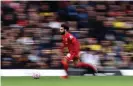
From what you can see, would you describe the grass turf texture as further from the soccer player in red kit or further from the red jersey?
the red jersey

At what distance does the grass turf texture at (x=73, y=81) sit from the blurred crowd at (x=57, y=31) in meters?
1.19

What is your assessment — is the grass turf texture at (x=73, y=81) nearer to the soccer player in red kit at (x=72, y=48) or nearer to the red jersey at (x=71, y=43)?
the soccer player in red kit at (x=72, y=48)

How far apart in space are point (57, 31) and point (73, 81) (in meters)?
2.99

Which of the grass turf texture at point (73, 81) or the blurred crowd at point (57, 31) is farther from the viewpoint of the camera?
the blurred crowd at point (57, 31)

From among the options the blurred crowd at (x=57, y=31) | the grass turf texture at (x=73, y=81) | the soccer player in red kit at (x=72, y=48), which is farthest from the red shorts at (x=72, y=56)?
the blurred crowd at (x=57, y=31)

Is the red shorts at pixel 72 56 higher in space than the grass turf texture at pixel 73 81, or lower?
higher

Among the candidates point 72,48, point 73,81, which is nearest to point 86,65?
point 72,48

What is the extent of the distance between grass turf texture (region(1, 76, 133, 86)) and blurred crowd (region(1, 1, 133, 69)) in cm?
119

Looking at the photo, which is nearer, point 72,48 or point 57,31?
point 72,48

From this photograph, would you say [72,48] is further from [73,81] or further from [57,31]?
[57,31]

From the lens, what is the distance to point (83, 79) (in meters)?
10.6

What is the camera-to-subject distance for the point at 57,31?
42.2 feet

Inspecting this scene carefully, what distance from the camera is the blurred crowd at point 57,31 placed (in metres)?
12.2

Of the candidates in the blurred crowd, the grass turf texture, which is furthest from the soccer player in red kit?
the blurred crowd
